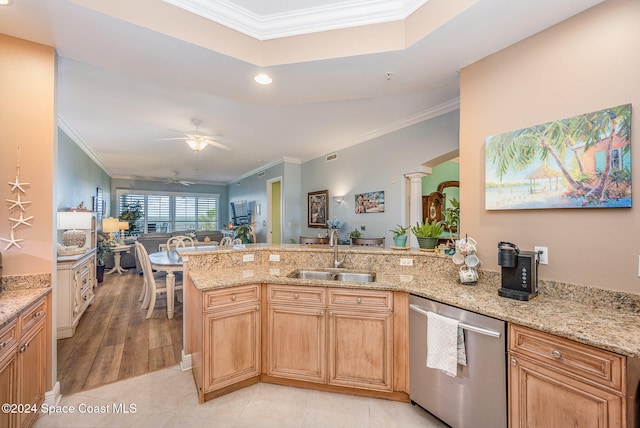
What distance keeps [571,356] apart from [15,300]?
119 inches

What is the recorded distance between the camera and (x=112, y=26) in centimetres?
178

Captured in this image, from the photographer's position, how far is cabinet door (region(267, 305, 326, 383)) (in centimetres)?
225

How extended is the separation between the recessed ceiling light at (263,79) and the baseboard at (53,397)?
9.22 feet

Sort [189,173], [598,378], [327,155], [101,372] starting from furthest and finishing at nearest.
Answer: [189,173] → [327,155] → [101,372] → [598,378]

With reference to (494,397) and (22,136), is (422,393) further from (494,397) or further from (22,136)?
(22,136)

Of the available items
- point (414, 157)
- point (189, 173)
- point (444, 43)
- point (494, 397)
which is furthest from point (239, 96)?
point (189, 173)

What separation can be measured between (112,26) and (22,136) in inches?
39.0

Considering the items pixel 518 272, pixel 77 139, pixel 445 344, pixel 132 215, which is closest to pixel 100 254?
pixel 77 139

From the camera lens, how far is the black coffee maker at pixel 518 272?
1.76 meters

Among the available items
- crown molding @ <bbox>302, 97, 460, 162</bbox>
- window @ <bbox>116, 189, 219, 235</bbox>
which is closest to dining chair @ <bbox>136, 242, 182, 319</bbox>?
crown molding @ <bbox>302, 97, 460, 162</bbox>

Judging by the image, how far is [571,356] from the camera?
1.29 m

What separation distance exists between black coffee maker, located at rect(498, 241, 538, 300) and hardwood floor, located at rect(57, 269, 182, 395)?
9.57 ft

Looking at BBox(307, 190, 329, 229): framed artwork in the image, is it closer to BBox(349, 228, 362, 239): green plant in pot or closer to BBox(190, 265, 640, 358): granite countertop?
BBox(349, 228, 362, 239): green plant in pot

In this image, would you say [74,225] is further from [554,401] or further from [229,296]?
[554,401]
